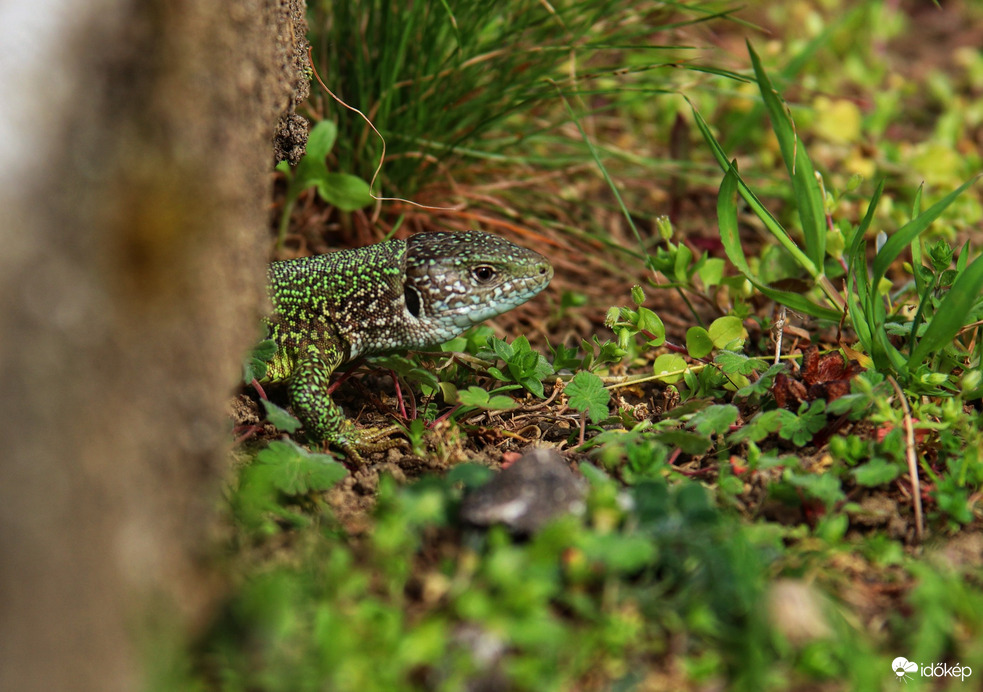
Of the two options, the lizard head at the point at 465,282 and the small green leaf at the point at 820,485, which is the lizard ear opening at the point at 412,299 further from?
the small green leaf at the point at 820,485

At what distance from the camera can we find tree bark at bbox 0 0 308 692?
169 centimetres

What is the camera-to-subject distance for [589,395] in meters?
3.29

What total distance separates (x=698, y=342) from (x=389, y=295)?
1.33 meters

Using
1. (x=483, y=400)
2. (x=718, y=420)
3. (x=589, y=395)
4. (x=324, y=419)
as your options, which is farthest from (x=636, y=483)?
(x=324, y=419)

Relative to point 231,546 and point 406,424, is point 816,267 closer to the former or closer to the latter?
point 406,424

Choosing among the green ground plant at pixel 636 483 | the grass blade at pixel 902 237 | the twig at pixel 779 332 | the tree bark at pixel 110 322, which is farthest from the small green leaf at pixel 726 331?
the tree bark at pixel 110 322

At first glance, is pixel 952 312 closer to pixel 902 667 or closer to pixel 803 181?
pixel 803 181

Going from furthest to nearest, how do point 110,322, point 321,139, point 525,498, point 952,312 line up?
point 321,139
point 952,312
point 525,498
point 110,322

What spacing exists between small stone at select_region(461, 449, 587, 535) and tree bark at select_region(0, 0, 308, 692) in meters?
0.70

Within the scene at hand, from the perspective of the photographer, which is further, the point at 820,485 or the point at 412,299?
the point at 412,299

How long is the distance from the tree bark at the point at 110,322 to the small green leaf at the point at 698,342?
2078 millimetres

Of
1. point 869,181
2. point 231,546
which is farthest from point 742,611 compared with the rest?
point 869,181

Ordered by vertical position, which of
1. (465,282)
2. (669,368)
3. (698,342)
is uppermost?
(465,282)

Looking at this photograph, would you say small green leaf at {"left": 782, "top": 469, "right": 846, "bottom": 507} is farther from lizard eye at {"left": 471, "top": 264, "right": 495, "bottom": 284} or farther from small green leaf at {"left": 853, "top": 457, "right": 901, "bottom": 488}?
lizard eye at {"left": 471, "top": 264, "right": 495, "bottom": 284}
